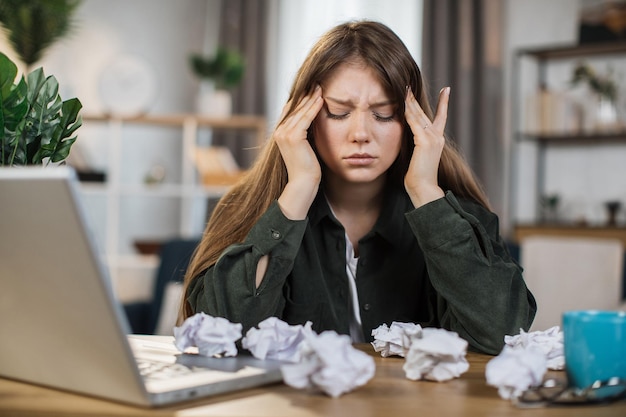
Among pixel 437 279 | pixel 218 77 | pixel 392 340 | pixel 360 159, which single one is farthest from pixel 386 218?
pixel 218 77

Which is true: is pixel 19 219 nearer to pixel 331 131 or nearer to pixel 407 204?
pixel 331 131

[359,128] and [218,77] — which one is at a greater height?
[218,77]

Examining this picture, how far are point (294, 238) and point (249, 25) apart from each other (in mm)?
4718

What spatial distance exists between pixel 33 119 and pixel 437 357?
0.56 m

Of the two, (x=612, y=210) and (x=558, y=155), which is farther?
(x=558, y=155)

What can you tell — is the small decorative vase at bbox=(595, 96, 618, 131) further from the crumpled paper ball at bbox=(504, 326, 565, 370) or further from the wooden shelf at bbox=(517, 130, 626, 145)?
the crumpled paper ball at bbox=(504, 326, 565, 370)

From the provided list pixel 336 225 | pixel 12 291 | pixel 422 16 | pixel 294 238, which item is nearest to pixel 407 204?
pixel 336 225

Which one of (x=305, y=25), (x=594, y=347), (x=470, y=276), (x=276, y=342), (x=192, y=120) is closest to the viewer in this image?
(x=594, y=347)

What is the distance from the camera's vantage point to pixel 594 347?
89 cm

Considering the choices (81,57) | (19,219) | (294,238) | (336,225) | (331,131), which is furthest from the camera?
(81,57)

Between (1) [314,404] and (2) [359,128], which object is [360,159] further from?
(1) [314,404]

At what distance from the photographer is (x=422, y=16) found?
5566mm

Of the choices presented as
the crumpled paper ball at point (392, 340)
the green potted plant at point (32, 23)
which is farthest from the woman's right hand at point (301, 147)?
the green potted plant at point (32, 23)

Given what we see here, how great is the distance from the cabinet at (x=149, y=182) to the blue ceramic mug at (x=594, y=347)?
173 inches
